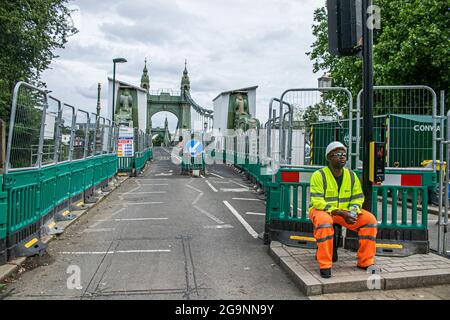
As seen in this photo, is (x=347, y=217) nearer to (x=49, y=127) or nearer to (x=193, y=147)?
(x=49, y=127)

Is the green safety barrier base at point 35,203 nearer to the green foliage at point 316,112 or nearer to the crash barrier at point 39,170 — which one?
the crash barrier at point 39,170

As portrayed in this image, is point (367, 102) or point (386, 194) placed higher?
point (367, 102)

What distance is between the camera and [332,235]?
192 inches

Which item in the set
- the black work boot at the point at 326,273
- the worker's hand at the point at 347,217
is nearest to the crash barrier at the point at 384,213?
the worker's hand at the point at 347,217

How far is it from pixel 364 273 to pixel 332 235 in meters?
0.57

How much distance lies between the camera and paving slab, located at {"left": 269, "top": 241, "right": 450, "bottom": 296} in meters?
4.62

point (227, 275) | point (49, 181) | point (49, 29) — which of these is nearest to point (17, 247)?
point (49, 181)

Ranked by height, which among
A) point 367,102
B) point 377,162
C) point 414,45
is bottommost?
point 377,162

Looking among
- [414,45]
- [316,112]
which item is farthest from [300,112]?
[414,45]

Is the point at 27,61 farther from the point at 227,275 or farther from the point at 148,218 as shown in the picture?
the point at 227,275

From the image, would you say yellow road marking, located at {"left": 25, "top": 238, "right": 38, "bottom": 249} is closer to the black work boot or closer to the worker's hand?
the black work boot

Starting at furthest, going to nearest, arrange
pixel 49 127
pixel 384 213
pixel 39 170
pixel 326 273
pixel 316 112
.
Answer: pixel 316 112, pixel 49 127, pixel 39 170, pixel 384 213, pixel 326 273

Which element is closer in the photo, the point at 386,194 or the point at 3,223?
the point at 3,223

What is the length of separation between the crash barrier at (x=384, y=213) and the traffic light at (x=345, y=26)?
178 cm
